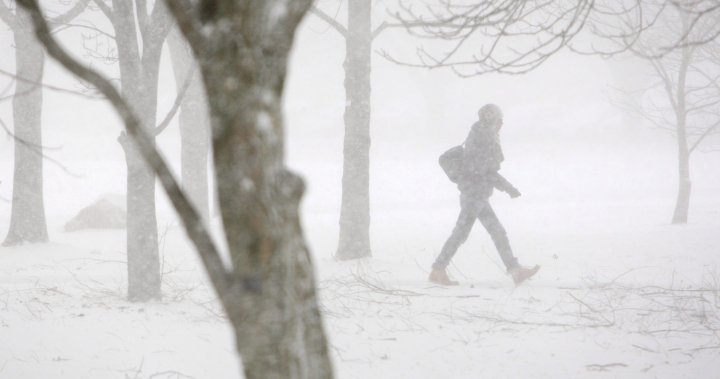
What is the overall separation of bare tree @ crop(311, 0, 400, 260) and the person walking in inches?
78.3

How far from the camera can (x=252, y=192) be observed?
150 centimetres

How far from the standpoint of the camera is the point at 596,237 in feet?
32.4

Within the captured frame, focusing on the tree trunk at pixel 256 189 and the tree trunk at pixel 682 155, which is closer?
the tree trunk at pixel 256 189

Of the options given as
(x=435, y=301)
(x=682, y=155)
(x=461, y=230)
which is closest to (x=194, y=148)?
(x=461, y=230)

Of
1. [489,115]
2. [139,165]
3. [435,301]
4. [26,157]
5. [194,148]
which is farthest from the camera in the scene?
[194,148]

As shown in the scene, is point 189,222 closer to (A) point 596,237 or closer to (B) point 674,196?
(A) point 596,237

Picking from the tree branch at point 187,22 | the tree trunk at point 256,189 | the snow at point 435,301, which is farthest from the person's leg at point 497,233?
the tree branch at point 187,22

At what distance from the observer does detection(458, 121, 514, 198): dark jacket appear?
6.59 m

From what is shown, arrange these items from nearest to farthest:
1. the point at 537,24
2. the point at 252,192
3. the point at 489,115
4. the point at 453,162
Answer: the point at 252,192 → the point at 537,24 → the point at 489,115 → the point at 453,162

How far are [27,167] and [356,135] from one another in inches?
215

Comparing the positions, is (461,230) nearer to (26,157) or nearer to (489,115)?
(489,115)

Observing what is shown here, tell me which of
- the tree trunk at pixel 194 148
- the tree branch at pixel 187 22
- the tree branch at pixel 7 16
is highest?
the tree branch at pixel 7 16

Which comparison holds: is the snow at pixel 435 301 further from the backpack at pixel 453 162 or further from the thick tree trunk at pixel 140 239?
the backpack at pixel 453 162

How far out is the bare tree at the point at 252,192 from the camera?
1499mm
